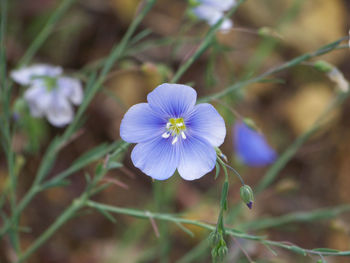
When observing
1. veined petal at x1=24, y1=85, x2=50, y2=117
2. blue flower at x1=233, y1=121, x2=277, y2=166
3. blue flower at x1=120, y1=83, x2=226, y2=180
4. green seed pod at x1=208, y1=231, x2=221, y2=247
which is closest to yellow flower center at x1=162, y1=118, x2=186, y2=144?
blue flower at x1=120, y1=83, x2=226, y2=180

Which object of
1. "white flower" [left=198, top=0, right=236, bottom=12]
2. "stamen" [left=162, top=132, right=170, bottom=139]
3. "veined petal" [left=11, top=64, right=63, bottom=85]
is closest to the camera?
"stamen" [left=162, top=132, right=170, bottom=139]

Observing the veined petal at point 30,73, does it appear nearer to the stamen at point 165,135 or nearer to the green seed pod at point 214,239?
the stamen at point 165,135

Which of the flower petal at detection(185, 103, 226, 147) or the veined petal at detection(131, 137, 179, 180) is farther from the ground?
the flower petal at detection(185, 103, 226, 147)

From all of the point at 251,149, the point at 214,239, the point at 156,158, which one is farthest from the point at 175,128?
the point at 251,149

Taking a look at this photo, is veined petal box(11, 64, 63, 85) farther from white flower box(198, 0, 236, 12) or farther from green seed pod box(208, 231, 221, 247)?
green seed pod box(208, 231, 221, 247)

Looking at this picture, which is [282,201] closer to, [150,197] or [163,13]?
[150,197]

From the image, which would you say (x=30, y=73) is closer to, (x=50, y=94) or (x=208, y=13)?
(x=50, y=94)

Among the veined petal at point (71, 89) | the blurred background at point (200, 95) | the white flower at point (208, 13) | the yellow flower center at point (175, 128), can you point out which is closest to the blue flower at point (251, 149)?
Answer: the blurred background at point (200, 95)

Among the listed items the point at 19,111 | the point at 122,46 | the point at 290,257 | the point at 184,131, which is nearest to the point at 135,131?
the point at 184,131
